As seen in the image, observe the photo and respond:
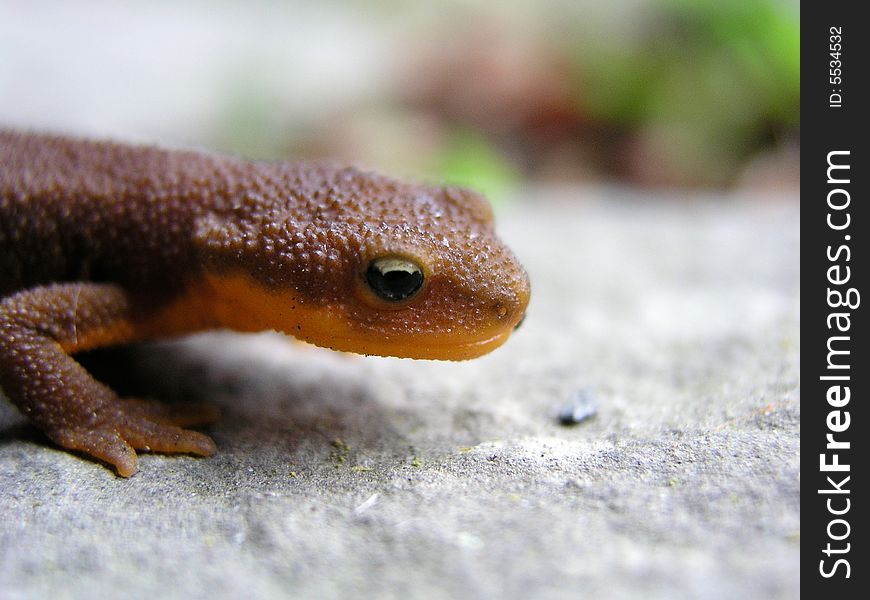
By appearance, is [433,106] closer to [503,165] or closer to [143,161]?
[503,165]

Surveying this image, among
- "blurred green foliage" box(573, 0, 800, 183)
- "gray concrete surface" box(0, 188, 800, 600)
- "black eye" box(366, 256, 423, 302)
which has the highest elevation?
"blurred green foliage" box(573, 0, 800, 183)

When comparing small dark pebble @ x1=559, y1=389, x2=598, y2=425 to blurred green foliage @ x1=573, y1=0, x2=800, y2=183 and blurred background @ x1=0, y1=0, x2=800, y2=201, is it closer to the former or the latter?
blurred background @ x1=0, y1=0, x2=800, y2=201

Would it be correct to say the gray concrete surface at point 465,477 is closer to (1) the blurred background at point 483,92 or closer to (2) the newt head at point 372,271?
(2) the newt head at point 372,271

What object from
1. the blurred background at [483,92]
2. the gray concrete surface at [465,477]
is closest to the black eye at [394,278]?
the gray concrete surface at [465,477]

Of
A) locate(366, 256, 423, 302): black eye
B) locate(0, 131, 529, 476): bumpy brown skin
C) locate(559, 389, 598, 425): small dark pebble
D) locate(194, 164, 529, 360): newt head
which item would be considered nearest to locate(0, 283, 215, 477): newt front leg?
locate(0, 131, 529, 476): bumpy brown skin
